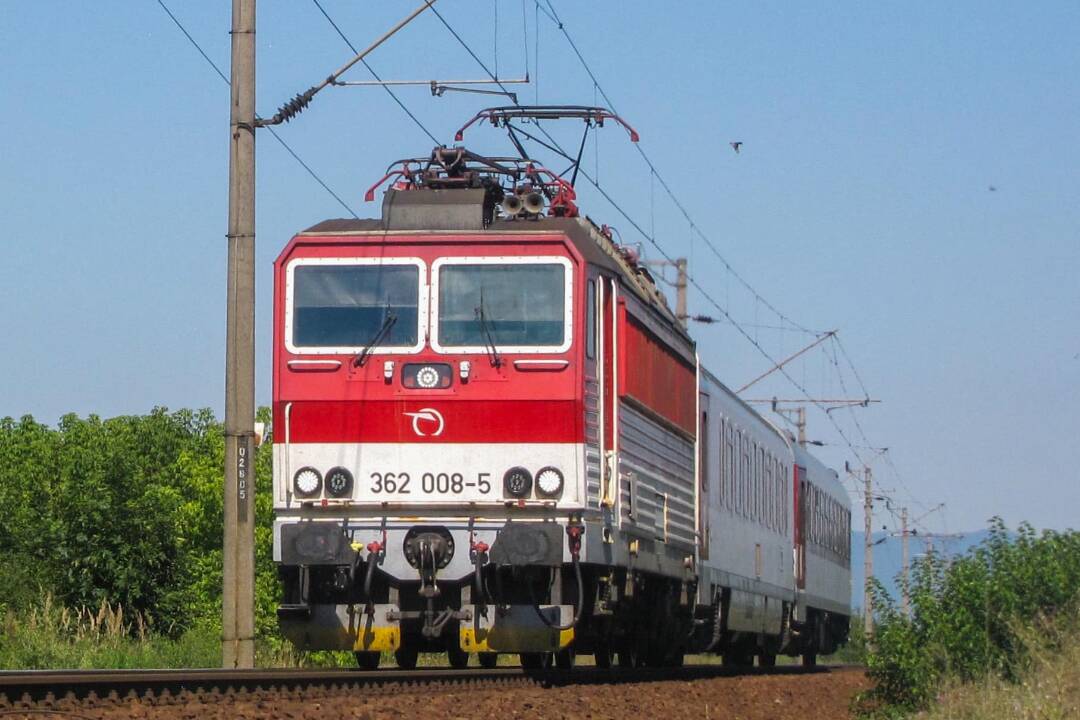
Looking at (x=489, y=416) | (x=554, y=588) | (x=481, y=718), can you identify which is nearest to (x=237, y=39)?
(x=489, y=416)

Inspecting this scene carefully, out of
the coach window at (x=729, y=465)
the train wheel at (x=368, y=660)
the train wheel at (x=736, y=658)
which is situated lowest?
the train wheel at (x=736, y=658)

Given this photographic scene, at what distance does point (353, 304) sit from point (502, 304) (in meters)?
1.14

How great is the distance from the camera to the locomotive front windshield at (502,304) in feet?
47.6

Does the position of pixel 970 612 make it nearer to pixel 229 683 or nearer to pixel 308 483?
pixel 308 483

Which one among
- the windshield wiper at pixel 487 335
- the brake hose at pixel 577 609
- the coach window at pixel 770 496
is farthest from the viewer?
the coach window at pixel 770 496

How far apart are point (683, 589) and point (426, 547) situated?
527cm

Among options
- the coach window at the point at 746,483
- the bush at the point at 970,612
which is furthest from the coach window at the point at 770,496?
the bush at the point at 970,612

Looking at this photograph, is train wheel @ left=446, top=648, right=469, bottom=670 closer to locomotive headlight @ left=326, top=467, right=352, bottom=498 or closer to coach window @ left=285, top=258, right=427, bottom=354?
locomotive headlight @ left=326, top=467, right=352, bottom=498

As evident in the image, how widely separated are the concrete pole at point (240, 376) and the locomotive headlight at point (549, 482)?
10.9 feet

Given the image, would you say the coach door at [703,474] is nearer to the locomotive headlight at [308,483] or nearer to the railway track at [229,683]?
the railway track at [229,683]

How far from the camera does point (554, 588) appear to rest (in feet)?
46.7

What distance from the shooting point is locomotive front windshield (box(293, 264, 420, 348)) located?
1460 centimetres

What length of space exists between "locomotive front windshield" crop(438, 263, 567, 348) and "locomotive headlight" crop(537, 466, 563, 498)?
0.96 m

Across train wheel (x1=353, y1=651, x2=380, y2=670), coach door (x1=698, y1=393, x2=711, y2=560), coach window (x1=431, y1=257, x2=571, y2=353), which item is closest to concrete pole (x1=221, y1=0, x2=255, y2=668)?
train wheel (x1=353, y1=651, x2=380, y2=670)
